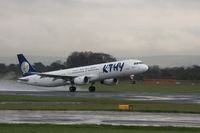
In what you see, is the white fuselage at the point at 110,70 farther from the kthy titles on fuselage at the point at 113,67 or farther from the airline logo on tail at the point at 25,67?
the airline logo on tail at the point at 25,67

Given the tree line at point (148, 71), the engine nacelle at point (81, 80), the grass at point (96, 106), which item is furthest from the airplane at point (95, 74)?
the tree line at point (148, 71)

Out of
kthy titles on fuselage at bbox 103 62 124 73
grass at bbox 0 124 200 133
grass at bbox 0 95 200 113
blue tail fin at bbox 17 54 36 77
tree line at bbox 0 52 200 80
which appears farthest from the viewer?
tree line at bbox 0 52 200 80

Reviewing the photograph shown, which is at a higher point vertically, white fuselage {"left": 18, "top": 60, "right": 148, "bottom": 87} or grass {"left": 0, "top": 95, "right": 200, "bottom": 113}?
white fuselage {"left": 18, "top": 60, "right": 148, "bottom": 87}

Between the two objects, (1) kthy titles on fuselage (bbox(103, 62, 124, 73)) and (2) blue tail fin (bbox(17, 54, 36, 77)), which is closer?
(1) kthy titles on fuselage (bbox(103, 62, 124, 73))

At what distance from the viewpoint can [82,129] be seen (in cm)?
2061

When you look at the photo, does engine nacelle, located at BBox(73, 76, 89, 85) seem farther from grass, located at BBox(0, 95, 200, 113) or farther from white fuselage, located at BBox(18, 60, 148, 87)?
grass, located at BBox(0, 95, 200, 113)

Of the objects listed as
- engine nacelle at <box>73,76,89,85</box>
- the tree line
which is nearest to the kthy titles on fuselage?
engine nacelle at <box>73,76,89,85</box>

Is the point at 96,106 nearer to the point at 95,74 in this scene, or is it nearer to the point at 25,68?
the point at 95,74

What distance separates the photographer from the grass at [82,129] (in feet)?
64.9

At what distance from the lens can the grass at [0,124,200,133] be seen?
19781mm

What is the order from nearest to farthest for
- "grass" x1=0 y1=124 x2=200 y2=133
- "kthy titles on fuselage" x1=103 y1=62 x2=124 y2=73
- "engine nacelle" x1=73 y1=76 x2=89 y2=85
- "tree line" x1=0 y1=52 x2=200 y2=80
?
"grass" x1=0 y1=124 x2=200 y2=133
"kthy titles on fuselage" x1=103 y1=62 x2=124 y2=73
"engine nacelle" x1=73 y1=76 x2=89 y2=85
"tree line" x1=0 y1=52 x2=200 y2=80

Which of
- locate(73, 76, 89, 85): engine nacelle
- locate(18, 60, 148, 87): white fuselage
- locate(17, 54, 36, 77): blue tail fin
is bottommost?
locate(73, 76, 89, 85): engine nacelle

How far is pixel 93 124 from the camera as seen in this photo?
22562 millimetres

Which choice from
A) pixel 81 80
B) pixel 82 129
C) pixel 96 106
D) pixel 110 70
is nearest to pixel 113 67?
pixel 110 70
